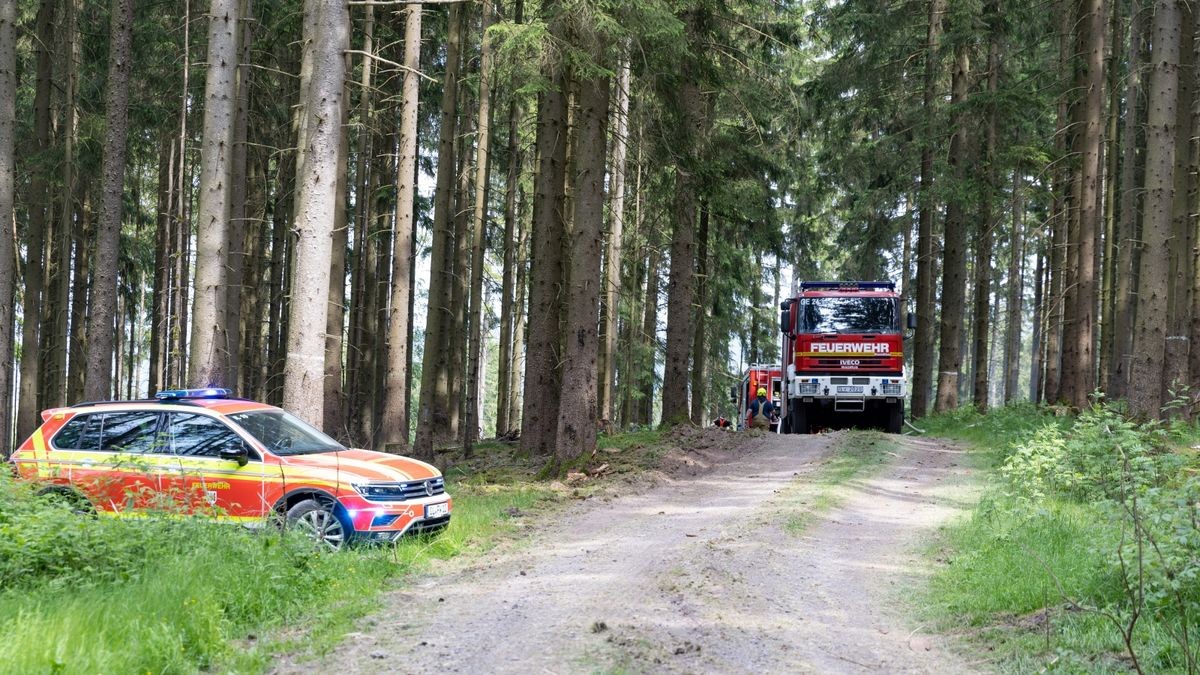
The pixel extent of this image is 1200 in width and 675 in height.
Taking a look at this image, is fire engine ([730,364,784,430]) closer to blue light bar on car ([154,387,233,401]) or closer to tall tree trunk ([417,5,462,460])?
tall tree trunk ([417,5,462,460])

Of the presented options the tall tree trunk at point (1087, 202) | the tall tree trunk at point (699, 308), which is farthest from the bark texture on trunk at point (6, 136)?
the tall tree trunk at point (1087, 202)

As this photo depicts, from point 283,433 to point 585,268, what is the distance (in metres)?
5.93

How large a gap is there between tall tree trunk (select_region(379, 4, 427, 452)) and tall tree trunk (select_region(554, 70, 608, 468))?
4.74 metres

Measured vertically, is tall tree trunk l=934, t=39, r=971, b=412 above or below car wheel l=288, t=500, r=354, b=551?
above

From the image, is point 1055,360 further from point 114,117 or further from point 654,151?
point 114,117

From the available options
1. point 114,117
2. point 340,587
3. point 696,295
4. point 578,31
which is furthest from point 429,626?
point 696,295

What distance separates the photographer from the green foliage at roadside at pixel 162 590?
543 cm

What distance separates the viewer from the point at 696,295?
29.7 metres

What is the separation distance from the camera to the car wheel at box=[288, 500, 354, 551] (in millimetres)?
9305

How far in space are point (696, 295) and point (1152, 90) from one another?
1601 cm

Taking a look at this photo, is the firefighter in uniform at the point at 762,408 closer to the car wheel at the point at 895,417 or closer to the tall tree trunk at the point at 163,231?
the car wheel at the point at 895,417

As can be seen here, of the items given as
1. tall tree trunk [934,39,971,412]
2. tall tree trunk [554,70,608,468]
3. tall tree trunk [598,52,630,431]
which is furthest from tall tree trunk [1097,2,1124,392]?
tall tree trunk [554,70,608,468]

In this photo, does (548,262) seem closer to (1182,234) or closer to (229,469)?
(229,469)

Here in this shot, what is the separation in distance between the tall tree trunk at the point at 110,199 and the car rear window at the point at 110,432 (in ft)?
23.2
